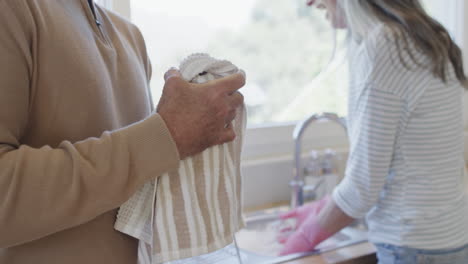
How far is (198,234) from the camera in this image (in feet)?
2.14

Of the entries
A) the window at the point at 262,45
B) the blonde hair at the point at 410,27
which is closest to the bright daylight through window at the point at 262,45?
the window at the point at 262,45

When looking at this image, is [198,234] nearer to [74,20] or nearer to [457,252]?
[74,20]

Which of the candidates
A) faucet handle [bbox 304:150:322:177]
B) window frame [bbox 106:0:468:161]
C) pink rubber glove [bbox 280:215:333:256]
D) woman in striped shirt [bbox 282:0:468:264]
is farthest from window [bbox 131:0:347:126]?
pink rubber glove [bbox 280:215:333:256]

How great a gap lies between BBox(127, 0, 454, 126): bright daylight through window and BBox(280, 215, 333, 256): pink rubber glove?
19.9 inches

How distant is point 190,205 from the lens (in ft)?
2.12

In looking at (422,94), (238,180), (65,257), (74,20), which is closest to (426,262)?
(422,94)

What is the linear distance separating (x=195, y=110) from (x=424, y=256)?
2.32 feet

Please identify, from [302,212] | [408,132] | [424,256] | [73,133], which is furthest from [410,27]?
[73,133]

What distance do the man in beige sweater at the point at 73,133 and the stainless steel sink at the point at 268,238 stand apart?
568 mm

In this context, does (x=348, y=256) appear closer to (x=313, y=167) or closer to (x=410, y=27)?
(x=313, y=167)

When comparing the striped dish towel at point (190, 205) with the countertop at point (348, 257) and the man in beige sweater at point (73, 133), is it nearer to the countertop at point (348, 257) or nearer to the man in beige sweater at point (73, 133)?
the man in beige sweater at point (73, 133)

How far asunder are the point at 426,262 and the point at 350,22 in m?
0.61

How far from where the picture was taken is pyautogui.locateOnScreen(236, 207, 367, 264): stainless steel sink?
1165mm

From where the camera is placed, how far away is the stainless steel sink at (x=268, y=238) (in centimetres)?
117
